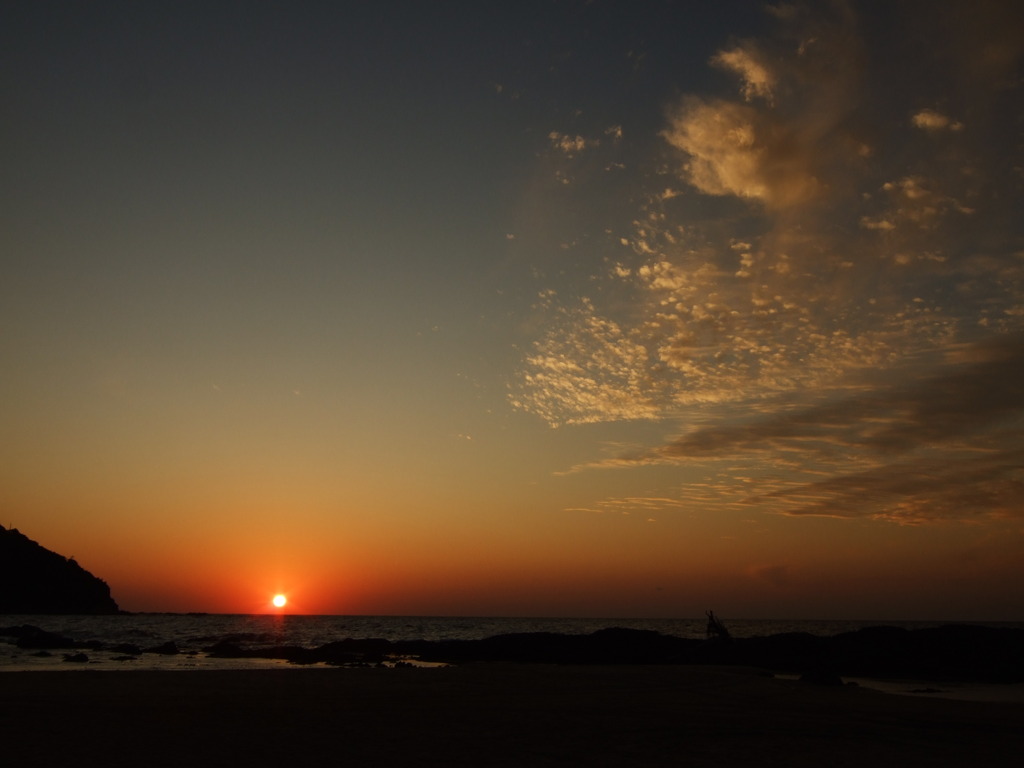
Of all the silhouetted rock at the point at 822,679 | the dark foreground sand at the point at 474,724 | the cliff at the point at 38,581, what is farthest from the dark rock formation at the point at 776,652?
the cliff at the point at 38,581

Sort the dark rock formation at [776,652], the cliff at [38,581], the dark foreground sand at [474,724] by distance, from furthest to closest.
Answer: the cliff at [38,581] < the dark rock formation at [776,652] < the dark foreground sand at [474,724]

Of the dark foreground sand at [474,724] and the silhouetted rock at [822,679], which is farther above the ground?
the dark foreground sand at [474,724]

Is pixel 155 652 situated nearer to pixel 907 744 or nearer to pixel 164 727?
pixel 164 727

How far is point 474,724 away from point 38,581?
160m

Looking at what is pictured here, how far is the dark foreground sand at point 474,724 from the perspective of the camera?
13.7 metres

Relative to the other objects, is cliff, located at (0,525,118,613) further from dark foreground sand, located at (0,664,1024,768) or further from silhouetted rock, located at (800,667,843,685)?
silhouetted rock, located at (800,667,843,685)

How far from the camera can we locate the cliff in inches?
5546

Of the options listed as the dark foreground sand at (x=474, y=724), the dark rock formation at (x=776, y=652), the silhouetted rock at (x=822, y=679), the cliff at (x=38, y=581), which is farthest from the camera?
the cliff at (x=38, y=581)

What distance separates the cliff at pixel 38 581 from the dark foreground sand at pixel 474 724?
5556 inches

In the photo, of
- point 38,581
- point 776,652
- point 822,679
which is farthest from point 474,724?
point 38,581

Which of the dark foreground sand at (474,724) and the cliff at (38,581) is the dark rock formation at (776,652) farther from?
the cliff at (38,581)

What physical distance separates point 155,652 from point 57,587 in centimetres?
11979

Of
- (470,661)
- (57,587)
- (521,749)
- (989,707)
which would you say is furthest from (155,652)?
(57,587)

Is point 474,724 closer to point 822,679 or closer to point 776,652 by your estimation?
point 822,679
